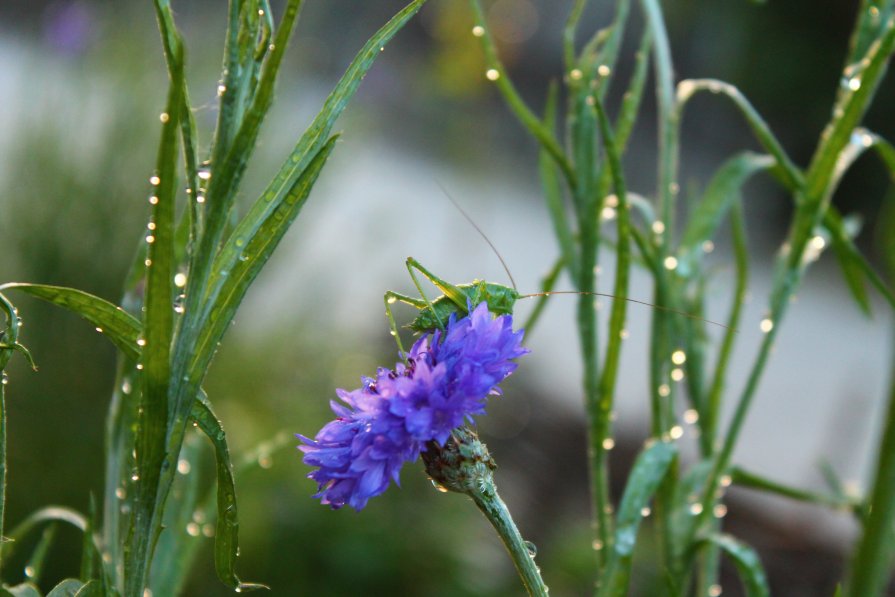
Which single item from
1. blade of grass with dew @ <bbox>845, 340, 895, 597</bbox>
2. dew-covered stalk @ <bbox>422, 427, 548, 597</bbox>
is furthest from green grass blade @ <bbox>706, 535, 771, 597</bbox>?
dew-covered stalk @ <bbox>422, 427, 548, 597</bbox>

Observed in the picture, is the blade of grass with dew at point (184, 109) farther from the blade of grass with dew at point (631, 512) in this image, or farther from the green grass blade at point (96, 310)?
the blade of grass with dew at point (631, 512)

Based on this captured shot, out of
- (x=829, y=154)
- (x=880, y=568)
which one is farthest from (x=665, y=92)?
(x=880, y=568)

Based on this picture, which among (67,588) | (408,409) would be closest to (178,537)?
(67,588)

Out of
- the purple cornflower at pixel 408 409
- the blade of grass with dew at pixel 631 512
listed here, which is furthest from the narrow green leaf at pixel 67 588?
the blade of grass with dew at pixel 631 512

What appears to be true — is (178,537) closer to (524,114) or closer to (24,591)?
(24,591)

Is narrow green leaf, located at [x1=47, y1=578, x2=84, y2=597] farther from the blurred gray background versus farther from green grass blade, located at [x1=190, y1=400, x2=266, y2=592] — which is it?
the blurred gray background
